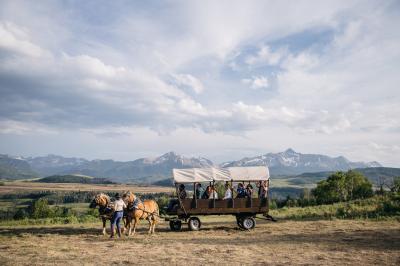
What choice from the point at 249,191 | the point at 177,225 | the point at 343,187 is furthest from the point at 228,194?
the point at 343,187

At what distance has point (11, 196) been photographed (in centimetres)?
14900

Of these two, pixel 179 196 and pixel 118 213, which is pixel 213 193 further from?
pixel 118 213

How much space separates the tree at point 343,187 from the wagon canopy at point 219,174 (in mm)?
61187

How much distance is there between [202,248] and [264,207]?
266 inches

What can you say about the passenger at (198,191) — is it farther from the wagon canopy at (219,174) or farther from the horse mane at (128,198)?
the horse mane at (128,198)

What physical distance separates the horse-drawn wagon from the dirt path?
39.0 inches

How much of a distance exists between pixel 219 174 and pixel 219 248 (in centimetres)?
606

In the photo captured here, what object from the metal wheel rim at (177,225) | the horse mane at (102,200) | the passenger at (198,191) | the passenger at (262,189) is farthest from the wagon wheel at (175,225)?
the passenger at (262,189)

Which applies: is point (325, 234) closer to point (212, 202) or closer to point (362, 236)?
point (362, 236)

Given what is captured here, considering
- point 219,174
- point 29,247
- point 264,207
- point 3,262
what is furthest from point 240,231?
point 3,262

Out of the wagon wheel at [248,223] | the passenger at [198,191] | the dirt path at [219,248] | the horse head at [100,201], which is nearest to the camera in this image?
the dirt path at [219,248]

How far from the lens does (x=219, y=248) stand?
1338 centimetres

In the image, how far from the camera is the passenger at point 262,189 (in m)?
19.2

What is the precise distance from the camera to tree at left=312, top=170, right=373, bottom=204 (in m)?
76.1
